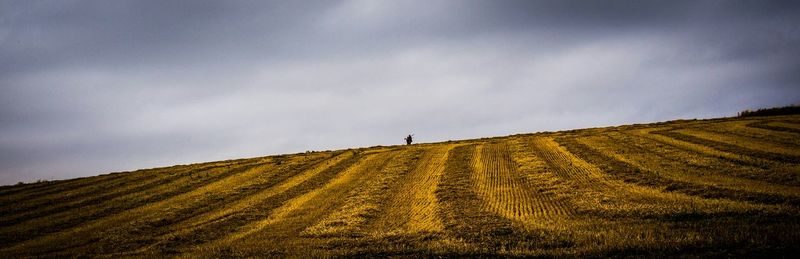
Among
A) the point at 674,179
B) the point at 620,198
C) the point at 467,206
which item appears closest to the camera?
the point at 620,198

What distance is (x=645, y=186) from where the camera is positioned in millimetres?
21656

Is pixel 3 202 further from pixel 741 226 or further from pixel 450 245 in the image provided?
pixel 741 226

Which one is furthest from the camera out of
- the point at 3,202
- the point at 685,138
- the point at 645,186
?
the point at 685,138

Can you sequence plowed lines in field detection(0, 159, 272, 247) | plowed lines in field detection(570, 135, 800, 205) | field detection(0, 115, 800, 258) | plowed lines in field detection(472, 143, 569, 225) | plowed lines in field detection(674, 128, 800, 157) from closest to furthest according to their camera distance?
field detection(0, 115, 800, 258) < plowed lines in field detection(570, 135, 800, 205) < plowed lines in field detection(472, 143, 569, 225) < plowed lines in field detection(0, 159, 272, 247) < plowed lines in field detection(674, 128, 800, 157)

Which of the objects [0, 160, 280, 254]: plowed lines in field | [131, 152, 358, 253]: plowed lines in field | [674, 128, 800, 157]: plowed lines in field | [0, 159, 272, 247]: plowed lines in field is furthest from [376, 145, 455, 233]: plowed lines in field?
[674, 128, 800, 157]: plowed lines in field

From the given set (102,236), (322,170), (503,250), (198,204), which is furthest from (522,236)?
(322,170)

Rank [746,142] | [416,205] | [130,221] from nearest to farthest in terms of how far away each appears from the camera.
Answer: [416,205] < [130,221] < [746,142]

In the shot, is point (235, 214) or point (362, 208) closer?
point (362, 208)

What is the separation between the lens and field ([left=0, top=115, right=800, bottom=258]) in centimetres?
1369

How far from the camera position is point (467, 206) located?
20406 mm

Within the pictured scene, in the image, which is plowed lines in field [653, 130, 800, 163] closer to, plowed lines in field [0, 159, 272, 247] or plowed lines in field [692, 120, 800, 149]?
plowed lines in field [692, 120, 800, 149]

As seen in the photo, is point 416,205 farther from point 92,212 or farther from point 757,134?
point 757,134

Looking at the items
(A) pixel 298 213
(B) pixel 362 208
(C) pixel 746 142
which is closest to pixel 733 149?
(C) pixel 746 142

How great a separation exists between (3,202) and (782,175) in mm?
47276
